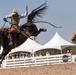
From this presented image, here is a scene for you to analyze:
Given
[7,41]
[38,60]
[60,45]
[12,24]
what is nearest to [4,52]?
[7,41]

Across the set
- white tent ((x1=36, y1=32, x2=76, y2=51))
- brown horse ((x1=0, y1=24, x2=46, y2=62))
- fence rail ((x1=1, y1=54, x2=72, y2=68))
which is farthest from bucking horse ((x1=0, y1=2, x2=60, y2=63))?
white tent ((x1=36, y1=32, x2=76, y2=51))

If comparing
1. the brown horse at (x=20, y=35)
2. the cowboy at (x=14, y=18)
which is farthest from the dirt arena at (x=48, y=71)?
the cowboy at (x=14, y=18)

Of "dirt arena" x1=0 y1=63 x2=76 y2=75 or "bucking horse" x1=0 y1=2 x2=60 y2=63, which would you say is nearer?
"dirt arena" x1=0 y1=63 x2=76 y2=75

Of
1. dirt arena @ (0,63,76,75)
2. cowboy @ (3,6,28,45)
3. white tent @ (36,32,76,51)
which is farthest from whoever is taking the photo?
white tent @ (36,32,76,51)

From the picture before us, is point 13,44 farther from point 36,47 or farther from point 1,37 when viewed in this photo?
point 36,47

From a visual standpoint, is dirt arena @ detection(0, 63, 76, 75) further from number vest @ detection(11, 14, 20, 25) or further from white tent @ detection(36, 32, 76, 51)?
white tent @ detection(36, 32, 76, 51)

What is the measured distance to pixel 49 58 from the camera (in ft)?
68.7

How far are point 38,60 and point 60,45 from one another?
755 cm

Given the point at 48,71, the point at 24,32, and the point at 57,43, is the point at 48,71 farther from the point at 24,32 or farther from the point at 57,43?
the point at 57,43

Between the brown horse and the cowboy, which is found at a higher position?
the cowboy

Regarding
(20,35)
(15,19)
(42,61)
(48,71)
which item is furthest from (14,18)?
(42,61)

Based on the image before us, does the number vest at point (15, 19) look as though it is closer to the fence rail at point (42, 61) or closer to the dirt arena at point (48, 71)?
the dirt arena at point (48, 71)

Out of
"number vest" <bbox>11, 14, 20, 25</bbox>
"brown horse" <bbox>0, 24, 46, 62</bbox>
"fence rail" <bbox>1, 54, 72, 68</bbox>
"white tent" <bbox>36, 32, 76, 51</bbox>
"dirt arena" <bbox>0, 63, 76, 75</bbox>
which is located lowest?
"dirt arena" <bbox>0, 63, 76, 75</bbox>

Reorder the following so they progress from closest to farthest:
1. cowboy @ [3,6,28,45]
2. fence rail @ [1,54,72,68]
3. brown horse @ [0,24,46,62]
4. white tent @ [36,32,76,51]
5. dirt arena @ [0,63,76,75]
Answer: dirt arena @ [0,63,76,75] < cowboy @ [3,6,28,45] < brown horse @ [0,24,46,62] < fence rail @ [1,54,72,68] < white tent @ [36,32,76,51]
